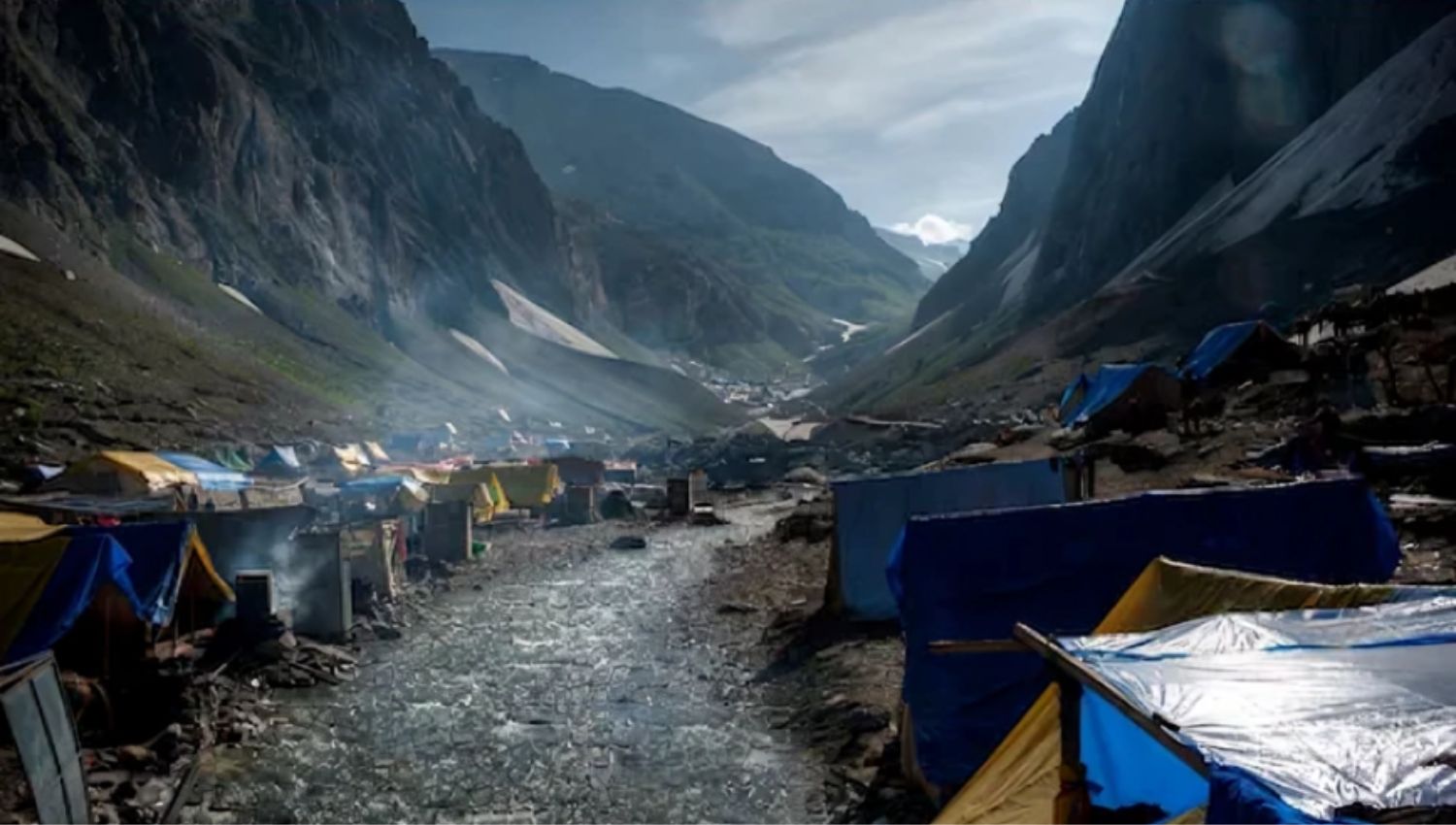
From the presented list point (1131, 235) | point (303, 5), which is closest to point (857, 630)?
point (1131, 235)

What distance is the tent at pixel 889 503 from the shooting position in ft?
51.1

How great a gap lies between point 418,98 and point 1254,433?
12096cm

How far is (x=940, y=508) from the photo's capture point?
15.8m

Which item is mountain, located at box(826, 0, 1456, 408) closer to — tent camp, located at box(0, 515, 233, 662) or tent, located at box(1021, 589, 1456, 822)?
tent, located at box(1021, 589, 1456, 822)

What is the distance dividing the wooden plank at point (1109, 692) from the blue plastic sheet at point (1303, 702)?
0.03m

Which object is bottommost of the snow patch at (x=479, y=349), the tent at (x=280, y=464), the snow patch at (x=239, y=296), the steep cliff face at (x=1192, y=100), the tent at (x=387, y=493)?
the tent at (x=387, y=493)

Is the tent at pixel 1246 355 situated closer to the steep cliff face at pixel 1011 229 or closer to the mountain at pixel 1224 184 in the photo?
the mountain at pixel 1224 184

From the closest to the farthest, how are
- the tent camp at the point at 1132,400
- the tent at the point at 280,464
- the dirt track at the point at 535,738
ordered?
the dirt track at the point at 535,738
the tent camp at the point at 1132,400
the tent at the point at 280,464

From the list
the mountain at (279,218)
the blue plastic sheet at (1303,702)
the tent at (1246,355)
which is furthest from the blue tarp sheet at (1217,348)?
the mountain at (279,218)

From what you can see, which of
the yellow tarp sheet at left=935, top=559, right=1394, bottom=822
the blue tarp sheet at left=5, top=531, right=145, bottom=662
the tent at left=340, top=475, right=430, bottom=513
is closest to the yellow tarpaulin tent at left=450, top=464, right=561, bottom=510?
the tent at left=340, top=475, right=430, bottom=513

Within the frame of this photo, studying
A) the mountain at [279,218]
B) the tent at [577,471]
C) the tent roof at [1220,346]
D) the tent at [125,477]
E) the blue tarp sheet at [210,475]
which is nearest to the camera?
the tent at [125,477]

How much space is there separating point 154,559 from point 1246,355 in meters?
31.1

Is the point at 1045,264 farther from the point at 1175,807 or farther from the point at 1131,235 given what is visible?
the point at 1175,807

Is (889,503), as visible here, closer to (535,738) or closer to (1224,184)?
(535,738)
